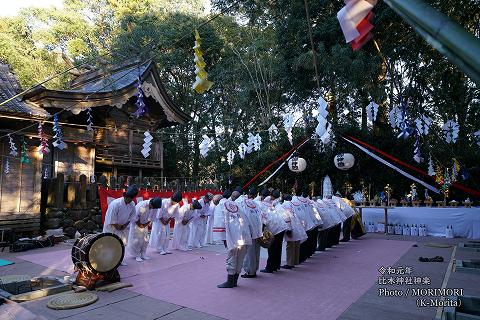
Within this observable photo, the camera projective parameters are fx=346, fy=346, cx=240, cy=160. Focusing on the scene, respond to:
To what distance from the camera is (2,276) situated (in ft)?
21.5

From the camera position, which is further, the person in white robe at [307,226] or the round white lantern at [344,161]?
the round white lantern at [344,161]

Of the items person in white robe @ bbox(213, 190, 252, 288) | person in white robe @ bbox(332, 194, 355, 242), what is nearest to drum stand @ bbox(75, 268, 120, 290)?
person in white robe @ bbox(213, 190, 252, 288)

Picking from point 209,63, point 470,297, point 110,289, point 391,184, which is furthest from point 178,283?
point 209,63

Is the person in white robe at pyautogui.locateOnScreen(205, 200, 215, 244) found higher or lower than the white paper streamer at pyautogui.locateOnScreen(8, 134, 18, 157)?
lower

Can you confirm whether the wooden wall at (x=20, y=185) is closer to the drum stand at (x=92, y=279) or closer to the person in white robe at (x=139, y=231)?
the person in white robe at (x=139, y=231)


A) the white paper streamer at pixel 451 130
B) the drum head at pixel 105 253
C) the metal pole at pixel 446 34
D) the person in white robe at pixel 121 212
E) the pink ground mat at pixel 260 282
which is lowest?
the pink ground mat at pixel 260 282

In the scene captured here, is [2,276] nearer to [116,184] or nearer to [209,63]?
[116,184]

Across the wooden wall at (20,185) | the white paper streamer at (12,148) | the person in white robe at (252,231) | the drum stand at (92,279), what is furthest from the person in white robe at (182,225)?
the white paper streamer at (12,148)

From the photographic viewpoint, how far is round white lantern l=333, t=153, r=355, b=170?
14.8 metres

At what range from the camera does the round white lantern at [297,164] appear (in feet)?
51.6

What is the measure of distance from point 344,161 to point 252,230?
9.39m

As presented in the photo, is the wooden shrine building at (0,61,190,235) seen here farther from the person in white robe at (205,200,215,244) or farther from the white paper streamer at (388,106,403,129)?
the white paper streamer at (388,106,403,129)

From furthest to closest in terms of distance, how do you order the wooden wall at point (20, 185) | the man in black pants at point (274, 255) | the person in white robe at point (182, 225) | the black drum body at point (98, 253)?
the wooden wall at point (20, 185)
the person in white robe at point (182, 225)
the man in black pants at point (274, 255)
the black drum body at point (98, 253)

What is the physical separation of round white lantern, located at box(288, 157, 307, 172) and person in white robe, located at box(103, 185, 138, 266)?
30.4 feet
